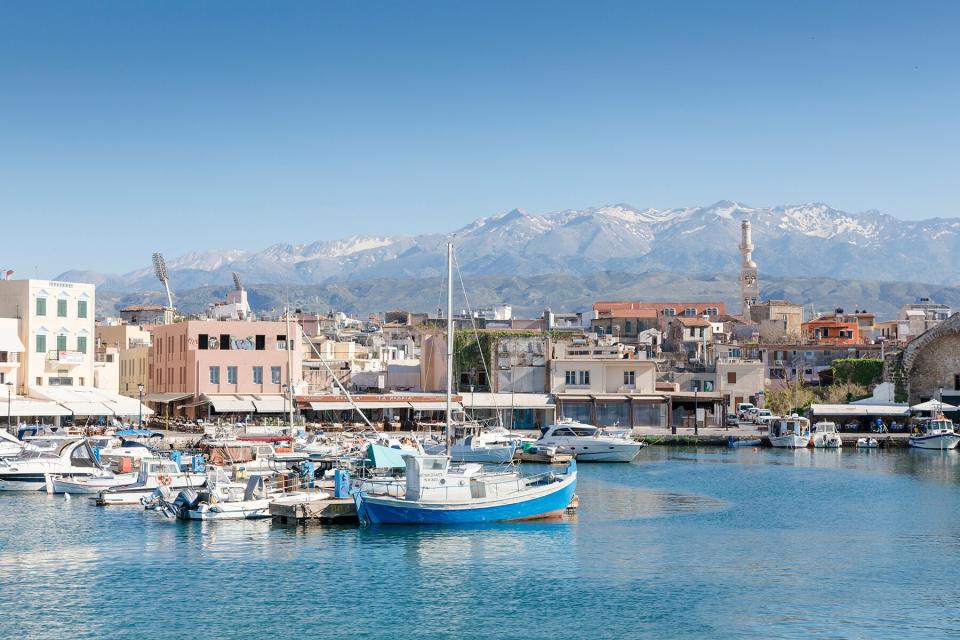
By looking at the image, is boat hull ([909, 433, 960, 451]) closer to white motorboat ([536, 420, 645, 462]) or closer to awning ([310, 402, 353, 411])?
white motorboat ([536, 420, 645, 462])

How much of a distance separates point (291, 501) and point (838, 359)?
69493 mm

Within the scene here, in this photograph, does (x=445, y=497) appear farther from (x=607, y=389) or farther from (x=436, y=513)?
(x=607, y=389)

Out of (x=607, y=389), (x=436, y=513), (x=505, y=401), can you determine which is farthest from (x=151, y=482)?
(x=607, y=389)

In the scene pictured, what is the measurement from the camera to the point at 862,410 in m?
92.0

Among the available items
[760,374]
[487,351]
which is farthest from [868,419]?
[487,351]

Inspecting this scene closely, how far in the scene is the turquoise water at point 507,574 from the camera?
1222 inches

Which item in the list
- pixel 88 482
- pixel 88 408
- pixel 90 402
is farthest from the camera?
pixel 90 402

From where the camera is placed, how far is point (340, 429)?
83.4m

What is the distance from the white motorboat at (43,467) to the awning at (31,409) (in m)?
15.7

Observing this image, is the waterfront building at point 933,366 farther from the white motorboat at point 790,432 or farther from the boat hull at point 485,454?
the boat hull at point 485,454

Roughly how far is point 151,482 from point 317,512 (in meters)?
10.8

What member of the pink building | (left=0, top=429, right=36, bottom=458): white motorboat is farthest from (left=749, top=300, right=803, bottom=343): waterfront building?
(left=0, top=429, right=36, bottom=458): white motorboat

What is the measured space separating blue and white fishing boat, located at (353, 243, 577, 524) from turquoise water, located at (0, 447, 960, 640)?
643 millimetres

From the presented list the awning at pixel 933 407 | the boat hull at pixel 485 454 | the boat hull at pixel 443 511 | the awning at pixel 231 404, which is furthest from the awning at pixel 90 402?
the awning at pixel 933 407
